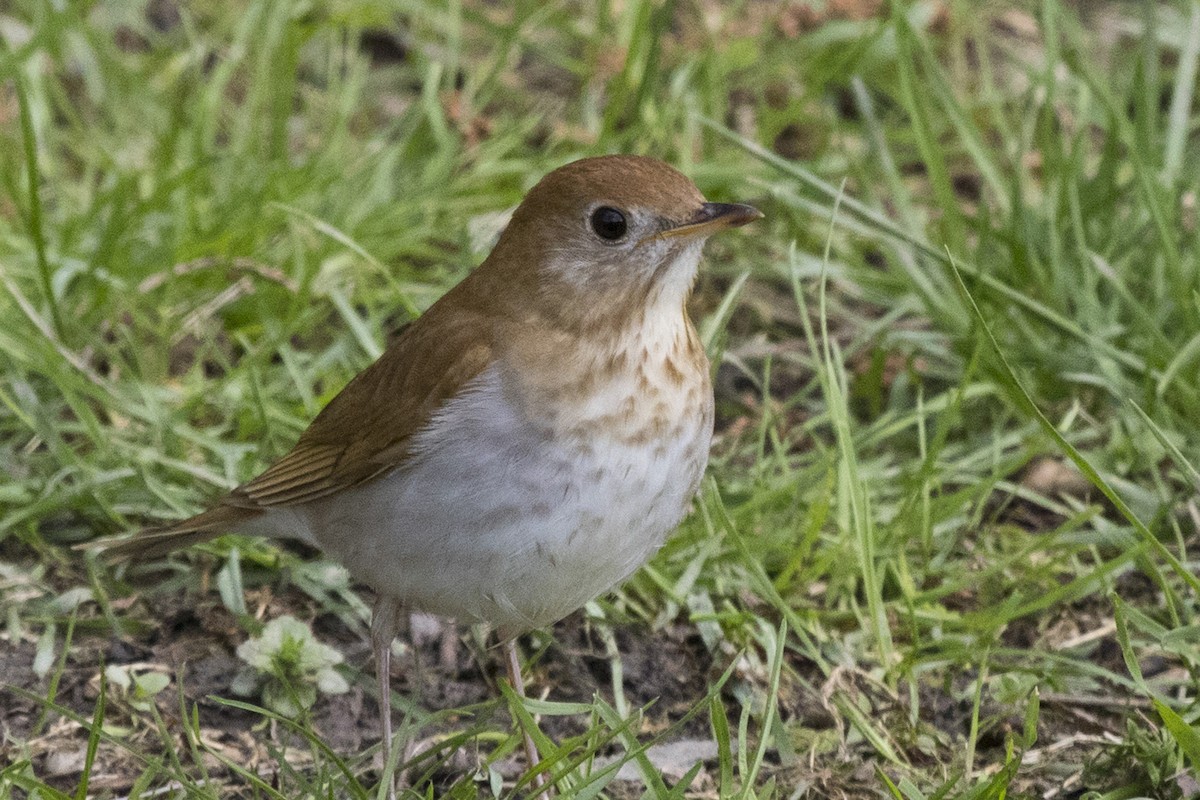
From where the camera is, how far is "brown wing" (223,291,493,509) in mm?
3471

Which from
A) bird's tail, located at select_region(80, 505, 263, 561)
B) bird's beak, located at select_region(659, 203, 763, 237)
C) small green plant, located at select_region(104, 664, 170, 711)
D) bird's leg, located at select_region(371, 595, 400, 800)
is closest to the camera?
bird's beak, located at select_region(659, 203, 763, 237)

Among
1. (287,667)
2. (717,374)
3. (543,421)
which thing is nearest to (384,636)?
(287,667)

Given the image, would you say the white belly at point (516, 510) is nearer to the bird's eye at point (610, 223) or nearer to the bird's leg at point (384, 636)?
the bird's leg at point (384, 636)

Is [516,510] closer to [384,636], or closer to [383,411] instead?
[383,411]

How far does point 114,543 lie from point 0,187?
5.83 ft

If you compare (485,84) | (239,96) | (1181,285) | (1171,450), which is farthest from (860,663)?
(239,96)

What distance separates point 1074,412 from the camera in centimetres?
462

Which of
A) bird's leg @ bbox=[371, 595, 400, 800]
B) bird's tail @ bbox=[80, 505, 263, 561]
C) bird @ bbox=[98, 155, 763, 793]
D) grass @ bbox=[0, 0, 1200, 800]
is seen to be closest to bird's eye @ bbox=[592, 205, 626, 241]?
bird @ bbox=[98, 155, 763, 793]

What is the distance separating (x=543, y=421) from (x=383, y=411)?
0.49 m

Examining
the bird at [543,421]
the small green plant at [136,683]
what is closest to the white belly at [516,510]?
the bird at [543,421]

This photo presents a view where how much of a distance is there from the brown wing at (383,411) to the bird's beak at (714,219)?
0.46m

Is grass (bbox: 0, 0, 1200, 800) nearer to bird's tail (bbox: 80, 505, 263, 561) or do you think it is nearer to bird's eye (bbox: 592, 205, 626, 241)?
bird's tail (bbox: 80, 505, 263, 561)

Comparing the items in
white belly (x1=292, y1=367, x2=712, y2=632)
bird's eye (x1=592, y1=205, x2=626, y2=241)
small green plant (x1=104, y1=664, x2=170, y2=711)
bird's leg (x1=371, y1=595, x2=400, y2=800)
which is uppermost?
bird's eye (x1=592, y1=205, x2=626, y2=241)

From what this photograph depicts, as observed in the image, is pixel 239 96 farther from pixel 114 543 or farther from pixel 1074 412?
pixel 1074 412
